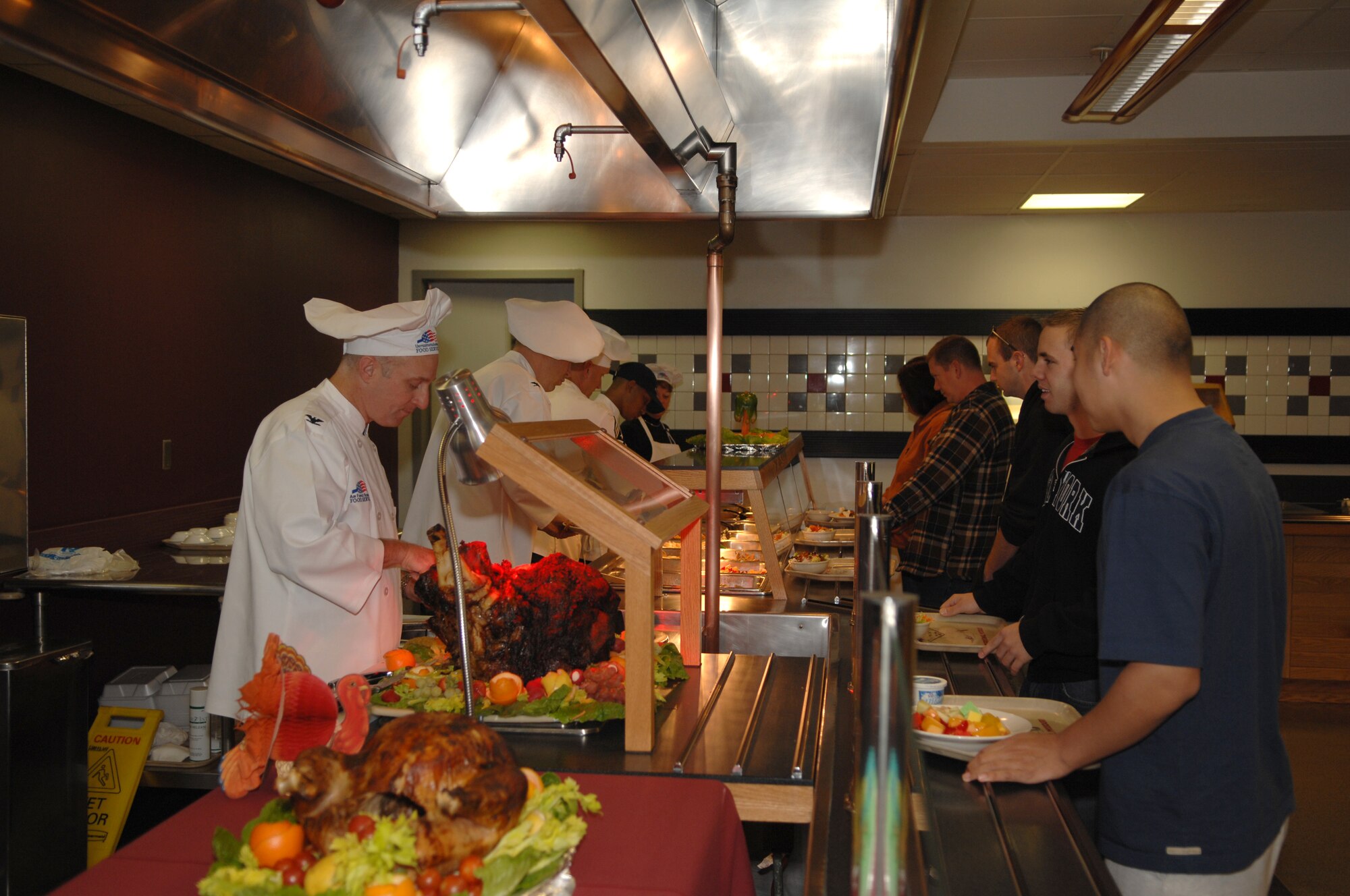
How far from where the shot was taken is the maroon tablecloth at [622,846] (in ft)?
4.17

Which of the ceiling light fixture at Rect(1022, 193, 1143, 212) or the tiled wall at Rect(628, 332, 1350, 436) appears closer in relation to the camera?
the ceiling light fixture at Rect(1022, 193, 1143, 212)

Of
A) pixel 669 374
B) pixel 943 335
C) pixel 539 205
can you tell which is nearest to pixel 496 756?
pixel 539 205

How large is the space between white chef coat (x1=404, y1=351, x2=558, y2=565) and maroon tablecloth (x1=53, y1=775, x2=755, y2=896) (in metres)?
2.26

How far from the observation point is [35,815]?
284 cm

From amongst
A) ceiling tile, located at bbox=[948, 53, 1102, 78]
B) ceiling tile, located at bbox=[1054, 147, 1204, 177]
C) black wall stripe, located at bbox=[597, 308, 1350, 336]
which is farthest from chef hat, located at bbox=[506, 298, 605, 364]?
black wall stripe, located at bbox=[597, 308, 1350, 336]

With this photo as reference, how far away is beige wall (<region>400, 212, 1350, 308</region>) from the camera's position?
6555 mm

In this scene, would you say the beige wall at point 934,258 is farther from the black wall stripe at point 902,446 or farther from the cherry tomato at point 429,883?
the cherry tomato at point 429,883

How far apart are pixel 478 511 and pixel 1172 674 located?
2826 mm

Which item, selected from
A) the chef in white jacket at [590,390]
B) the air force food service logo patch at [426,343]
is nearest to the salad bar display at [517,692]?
the air force food service logo patch at [426,343]

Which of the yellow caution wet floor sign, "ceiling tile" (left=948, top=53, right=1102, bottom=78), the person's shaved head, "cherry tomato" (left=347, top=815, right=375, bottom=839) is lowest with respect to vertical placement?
the yellow caution wet floor sign

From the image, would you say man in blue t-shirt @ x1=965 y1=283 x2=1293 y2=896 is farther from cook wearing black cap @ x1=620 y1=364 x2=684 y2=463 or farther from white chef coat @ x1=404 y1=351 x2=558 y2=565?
cook wearing black cap @ x1=620 y1=364 x2=684 y2=463

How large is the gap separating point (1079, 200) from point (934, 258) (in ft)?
3.14

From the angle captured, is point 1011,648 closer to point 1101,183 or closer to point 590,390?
point 590,390

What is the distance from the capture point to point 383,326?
2.57 meters
